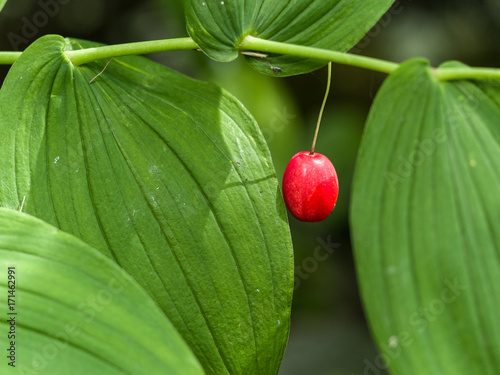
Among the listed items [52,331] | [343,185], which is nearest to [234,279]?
[52,331]

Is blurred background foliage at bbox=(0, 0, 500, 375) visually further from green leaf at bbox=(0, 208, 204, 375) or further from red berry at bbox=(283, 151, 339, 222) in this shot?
green leaf at bbox=(0, 208, 204, 375)

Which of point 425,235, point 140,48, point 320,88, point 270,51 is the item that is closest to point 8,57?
point 140,48

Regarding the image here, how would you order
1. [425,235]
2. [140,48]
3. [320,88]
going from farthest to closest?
[320,88]
[140,48]
[425,235]

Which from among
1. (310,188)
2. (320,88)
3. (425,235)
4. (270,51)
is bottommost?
(425,235)

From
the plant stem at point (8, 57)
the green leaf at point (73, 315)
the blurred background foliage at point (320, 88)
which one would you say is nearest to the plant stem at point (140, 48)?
the plant stem at point (8, 57)

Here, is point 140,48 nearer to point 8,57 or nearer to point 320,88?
point 8,57

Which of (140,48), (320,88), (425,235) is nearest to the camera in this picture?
(425,235)

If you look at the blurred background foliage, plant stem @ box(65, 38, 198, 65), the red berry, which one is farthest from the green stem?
the blurred background foliage
